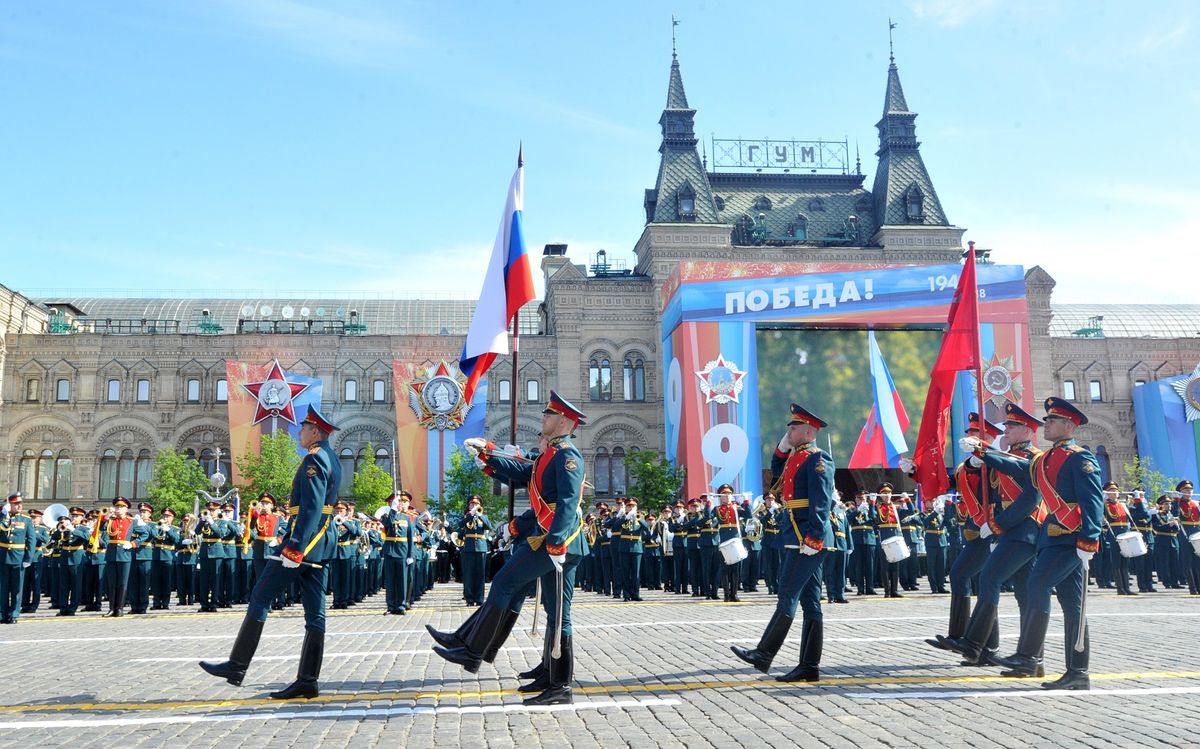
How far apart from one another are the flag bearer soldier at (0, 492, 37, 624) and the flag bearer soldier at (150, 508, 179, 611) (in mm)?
2552

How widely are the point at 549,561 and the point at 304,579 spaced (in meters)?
2.04

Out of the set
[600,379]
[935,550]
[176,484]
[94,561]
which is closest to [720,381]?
[600,379]

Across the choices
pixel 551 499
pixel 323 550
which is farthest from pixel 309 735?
pixel 551 499

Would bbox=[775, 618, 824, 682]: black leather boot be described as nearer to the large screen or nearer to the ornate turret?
the large screen

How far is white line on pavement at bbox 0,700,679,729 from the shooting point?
7172mm

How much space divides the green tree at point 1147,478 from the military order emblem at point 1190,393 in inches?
129

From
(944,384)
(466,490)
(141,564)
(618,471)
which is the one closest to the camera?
(944,384)

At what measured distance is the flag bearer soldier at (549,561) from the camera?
308 inches

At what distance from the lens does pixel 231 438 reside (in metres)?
46.9

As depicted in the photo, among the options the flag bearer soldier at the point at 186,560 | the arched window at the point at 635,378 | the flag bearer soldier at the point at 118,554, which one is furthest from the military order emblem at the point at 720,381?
the flag bearer soldier at the point at 118,554

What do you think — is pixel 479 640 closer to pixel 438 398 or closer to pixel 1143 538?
pixel 1143 538

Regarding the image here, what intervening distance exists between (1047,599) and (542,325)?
4793 cm

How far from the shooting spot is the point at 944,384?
38.2 ft

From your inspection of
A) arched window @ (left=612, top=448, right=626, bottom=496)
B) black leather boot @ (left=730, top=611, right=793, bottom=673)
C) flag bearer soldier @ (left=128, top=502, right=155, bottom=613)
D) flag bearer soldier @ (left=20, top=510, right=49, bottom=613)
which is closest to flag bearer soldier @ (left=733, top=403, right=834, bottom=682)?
black leather boot @ (left=730, top=611, right=793, bottom=673)
